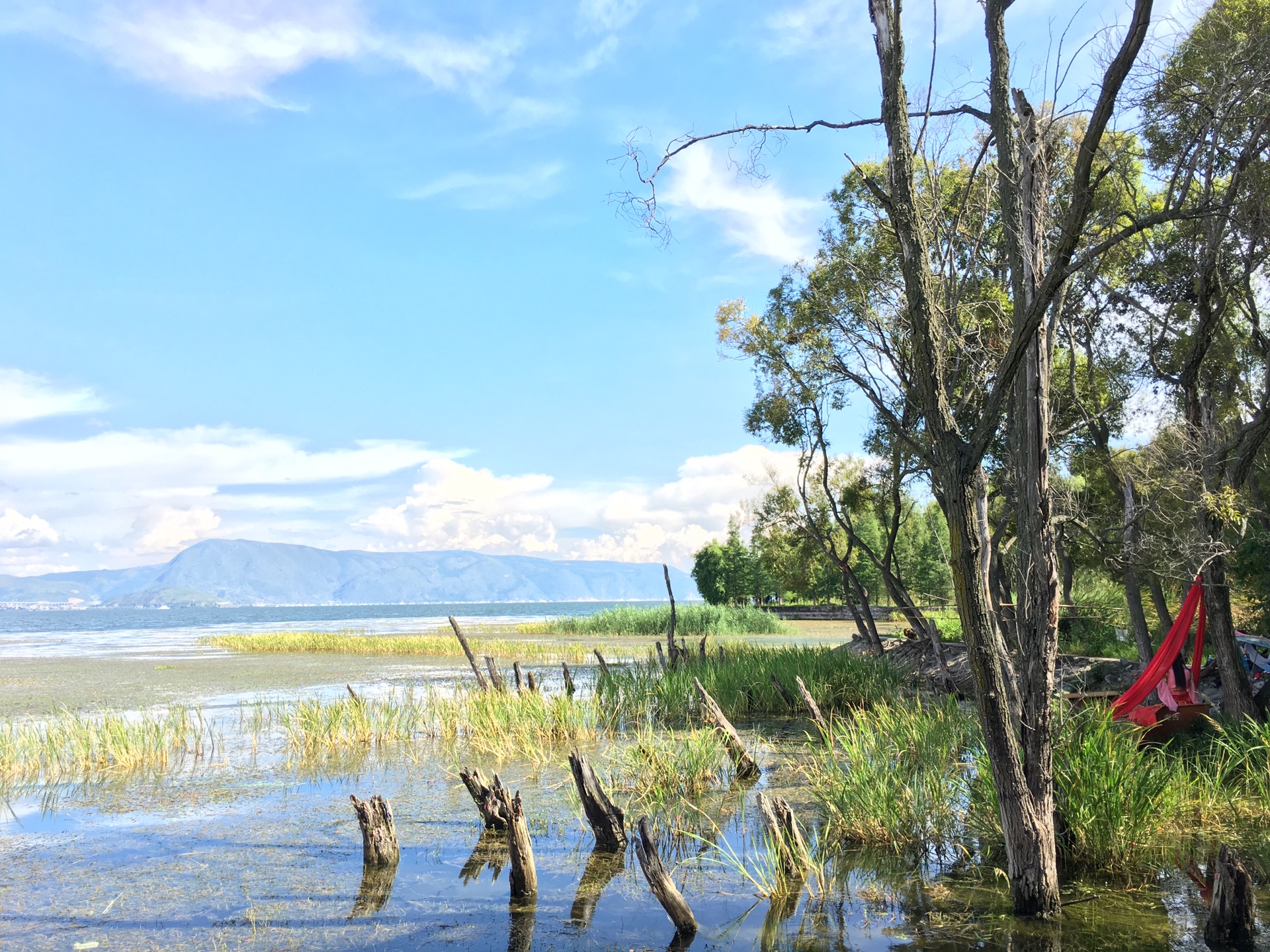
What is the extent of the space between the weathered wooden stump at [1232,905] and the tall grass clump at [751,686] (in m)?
6.97

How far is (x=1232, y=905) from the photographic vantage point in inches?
159

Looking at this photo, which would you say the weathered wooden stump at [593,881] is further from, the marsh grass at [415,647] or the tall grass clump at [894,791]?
the marsh grass at [415,647]

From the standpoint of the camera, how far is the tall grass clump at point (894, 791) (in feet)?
18.7

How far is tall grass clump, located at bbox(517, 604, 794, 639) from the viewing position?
3666 centimetres

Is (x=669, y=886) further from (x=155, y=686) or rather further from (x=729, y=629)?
(x=729, y=629)

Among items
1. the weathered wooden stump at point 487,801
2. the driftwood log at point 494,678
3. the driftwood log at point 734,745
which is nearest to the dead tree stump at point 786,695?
the driftwood log at point 734,745

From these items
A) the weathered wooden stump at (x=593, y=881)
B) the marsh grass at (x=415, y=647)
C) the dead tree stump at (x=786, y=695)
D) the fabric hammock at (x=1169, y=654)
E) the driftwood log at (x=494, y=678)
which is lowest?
the marsh grass at (x=415, y=647)

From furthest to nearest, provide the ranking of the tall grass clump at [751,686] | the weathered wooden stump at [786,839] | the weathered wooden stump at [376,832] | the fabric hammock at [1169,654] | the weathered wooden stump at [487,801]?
1. the tall grass clump at [751,686]
2. the fabric hammock at [1169,654]
3. the weathered wooden stump at [487,801]
4. the weathered wooden stump at [376,832]
5. the weathered wooden stump at [786,839]

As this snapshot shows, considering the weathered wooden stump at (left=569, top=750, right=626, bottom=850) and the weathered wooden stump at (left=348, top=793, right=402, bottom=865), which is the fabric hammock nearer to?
the weathered wooden stump at (left=569, top=750, right=626, bottom=850)

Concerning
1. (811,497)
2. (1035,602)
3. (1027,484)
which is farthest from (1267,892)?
(811,497)

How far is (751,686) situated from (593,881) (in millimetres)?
7256

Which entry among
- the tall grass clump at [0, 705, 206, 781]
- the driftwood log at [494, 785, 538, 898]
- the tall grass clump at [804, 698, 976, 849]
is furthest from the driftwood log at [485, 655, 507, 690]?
the driftwood log at [494, 785, 538, 898]

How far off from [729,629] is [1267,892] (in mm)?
32592

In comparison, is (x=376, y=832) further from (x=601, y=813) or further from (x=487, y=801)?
(x=601, y=813)
